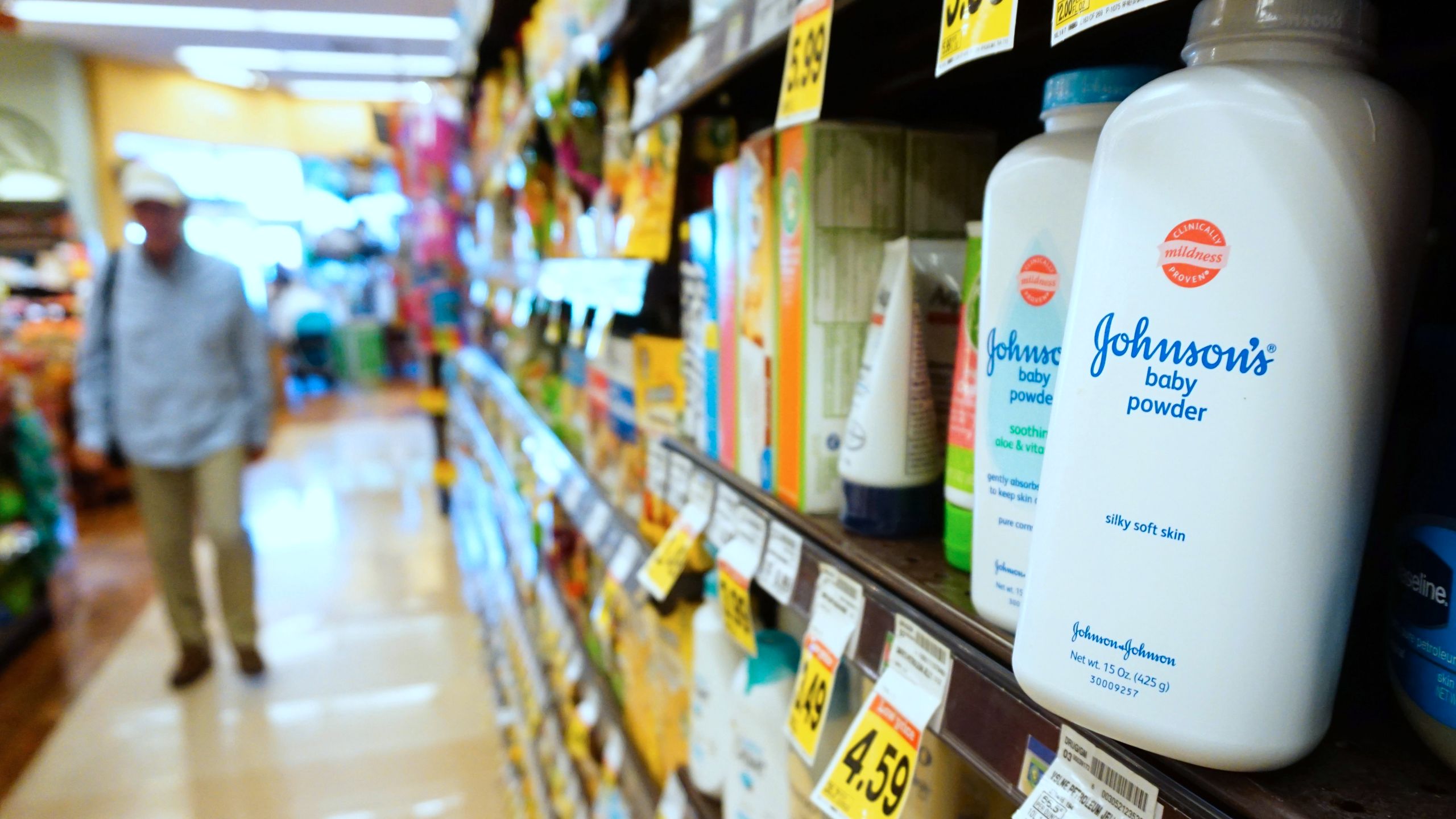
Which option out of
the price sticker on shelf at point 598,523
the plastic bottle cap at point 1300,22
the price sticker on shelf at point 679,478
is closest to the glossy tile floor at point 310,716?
the price sticker on shelf at point 598,523

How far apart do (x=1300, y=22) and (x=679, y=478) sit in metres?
0.86

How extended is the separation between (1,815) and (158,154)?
8.65 meters

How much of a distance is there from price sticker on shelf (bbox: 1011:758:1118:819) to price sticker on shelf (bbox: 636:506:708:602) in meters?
0.58

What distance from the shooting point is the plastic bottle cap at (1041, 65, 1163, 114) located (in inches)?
17.9

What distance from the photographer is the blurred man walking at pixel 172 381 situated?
2719 mm

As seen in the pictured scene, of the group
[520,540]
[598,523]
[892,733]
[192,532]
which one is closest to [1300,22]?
[892,733]

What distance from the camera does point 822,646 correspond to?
681 millimetres

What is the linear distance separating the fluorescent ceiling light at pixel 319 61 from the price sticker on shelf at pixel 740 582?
26.5 ft

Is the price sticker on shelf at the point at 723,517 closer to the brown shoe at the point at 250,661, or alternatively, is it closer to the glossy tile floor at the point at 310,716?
the glossy tile floor at the point at 310,716

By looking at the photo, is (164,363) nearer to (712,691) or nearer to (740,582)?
(712,691)

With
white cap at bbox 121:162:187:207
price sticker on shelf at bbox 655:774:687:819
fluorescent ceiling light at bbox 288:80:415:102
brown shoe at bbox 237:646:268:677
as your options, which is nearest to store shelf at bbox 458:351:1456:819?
price sticker on shelf at bbox 655:774:687:819

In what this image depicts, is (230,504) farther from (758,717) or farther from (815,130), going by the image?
(815,130)

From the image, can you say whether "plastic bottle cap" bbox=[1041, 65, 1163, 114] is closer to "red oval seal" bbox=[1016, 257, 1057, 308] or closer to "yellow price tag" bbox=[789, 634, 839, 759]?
"red oval seal" bbox=[1016, 257, 1057, 308]

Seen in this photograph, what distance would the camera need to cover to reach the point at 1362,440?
364mm
